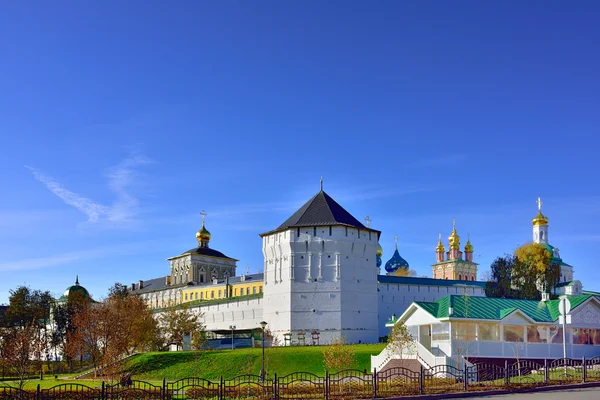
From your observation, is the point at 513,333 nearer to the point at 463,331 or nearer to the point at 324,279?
the point at 463,331

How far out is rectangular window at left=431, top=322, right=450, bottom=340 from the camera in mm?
29938

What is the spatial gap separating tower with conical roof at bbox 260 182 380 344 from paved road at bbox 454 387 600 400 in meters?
31.4

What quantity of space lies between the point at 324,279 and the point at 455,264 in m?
44.5

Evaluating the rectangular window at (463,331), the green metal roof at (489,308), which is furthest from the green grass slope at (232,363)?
the rectangular window at (463,331)

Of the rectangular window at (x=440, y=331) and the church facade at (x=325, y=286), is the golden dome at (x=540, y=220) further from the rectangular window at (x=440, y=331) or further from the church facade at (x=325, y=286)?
the rectangular window at (x=440, y=331)

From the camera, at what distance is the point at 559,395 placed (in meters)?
19.5

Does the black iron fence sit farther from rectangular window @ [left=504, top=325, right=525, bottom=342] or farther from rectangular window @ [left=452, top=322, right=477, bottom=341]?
rectangular window @ [left=504, top=325, right=525, bottom=342]

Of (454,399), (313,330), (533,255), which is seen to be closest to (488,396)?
(454,399)

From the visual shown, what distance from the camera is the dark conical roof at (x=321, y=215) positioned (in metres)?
54.3

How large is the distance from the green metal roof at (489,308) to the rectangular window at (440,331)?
0.46 meters

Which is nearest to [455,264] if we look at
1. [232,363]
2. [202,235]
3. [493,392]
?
[202,235]

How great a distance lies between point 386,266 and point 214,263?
22.6 metres

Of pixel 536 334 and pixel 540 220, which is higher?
pixel 540 220

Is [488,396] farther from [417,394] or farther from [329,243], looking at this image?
[329,243]
